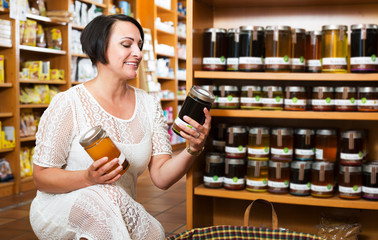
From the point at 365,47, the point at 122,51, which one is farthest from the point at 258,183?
the point at 122,51

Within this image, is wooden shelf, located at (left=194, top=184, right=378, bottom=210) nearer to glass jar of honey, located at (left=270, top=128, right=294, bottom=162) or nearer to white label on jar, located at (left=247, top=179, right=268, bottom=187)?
white label on jar, located at (left=247, top=179, right=268, bottom=187)

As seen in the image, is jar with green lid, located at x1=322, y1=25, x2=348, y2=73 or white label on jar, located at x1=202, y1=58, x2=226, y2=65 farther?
white label on jar, located at x1=202, y1=58, x2=226, y2=65

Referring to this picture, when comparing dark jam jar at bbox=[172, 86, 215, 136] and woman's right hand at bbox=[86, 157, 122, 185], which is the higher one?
dark jam jar at bbox=[172, 86, 215, 136]

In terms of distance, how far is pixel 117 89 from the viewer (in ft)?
6.09

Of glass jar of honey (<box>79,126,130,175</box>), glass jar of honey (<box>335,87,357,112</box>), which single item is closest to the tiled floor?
glass jar of honey (<box>335,87,357,112</box>)

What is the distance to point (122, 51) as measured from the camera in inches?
69.2

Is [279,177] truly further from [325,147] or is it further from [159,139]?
[159,139]

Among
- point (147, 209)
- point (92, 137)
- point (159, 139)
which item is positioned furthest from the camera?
point (147, 209)

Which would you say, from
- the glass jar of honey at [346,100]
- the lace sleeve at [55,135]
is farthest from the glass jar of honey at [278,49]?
the lace sleeve at [55,135]

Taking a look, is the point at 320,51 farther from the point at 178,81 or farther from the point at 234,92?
the point at 178,81

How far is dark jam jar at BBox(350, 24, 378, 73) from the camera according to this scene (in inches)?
79.0

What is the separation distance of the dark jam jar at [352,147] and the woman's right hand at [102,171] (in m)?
1.08

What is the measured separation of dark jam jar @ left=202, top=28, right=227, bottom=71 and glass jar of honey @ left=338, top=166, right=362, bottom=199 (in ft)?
Result: 2.39

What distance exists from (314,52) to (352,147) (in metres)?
0.46
